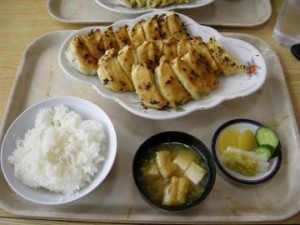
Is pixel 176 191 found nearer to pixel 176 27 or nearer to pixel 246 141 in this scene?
pixel 246 141

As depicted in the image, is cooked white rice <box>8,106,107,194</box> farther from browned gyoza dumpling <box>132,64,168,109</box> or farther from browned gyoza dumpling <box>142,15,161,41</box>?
browned gyoza dumpling <box>142,15,161,41</box>

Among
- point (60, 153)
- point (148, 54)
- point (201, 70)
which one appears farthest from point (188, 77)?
point (60, 153)

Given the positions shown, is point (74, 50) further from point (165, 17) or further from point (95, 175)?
point (95, 175)

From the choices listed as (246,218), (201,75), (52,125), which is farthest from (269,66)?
(52,125)

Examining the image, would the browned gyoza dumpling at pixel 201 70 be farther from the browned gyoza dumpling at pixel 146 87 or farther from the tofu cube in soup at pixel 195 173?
the tofu cube in soup at pixel 195 173

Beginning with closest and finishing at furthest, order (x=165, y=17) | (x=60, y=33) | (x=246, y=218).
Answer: (x=246, y=218), (x=165, y=17), (x=60, y=33)

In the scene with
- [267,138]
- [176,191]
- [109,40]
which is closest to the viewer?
[176,191]
